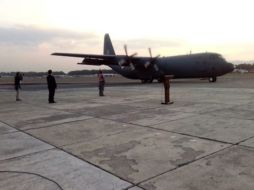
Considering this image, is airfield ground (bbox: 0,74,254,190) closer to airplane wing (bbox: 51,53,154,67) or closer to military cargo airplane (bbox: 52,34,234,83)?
military cargo airplane (bbox: 52,34,234,83)

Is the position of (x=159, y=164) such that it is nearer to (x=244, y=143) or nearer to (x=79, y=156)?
(x=79, y=156)

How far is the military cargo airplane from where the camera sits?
27172mm

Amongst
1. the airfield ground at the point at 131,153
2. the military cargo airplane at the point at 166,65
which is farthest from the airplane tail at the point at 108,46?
the airfield ground at the point at 131,153

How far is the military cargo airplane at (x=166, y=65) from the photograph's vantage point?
27.2 meters

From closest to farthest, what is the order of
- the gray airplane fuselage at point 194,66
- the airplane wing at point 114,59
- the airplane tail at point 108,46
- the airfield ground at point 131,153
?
the airfield ground at point 131,153, the gray airplane fuselage at point 194,66, the airplane wing at point 114,59, the airplane tail at point 108,46

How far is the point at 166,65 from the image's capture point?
29.8 m

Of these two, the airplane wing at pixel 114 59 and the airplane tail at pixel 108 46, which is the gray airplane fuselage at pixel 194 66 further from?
the airplane tail at pixel 108 46

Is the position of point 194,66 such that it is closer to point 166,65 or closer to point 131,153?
point 166,65

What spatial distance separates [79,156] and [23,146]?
A: 5.16 ft

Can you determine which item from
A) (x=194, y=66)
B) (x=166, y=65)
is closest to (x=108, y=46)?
(x=166, y=65)

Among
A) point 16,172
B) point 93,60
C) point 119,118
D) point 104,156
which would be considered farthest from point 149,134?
point 93,60

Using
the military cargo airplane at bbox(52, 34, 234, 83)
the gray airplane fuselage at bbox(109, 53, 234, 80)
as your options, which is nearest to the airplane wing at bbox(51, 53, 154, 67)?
the military cargo airplane at bbox(52, 34, 234, 83)

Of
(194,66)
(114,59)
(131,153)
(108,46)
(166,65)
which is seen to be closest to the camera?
(131,153)

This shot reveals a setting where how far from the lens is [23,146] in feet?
20.0
